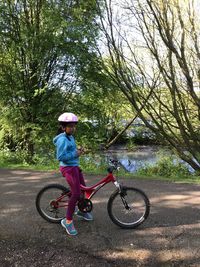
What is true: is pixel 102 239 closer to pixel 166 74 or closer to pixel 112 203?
pixel 112 203

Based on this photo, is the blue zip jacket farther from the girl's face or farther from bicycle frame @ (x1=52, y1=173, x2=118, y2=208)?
bicycle frame @ (x1=52, y1=173, x2=118, y2=208)

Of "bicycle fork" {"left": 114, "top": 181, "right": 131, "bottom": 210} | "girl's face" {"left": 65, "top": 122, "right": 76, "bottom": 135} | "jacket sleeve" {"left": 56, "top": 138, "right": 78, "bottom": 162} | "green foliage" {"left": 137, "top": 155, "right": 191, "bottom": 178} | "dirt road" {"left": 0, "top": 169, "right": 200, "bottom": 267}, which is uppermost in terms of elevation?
"girl's face" {"left": 65, "top": 122, "right": 76, "bottom": 135}

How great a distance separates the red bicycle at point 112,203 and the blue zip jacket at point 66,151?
1.45 ft

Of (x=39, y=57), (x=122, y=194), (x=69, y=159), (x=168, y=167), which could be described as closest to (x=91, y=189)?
(x=122, y=194)

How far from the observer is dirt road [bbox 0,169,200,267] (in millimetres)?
4750

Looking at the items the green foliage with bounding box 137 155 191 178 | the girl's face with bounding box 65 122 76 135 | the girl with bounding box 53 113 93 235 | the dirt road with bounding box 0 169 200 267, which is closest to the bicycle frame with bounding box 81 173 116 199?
the girl with bounding box 53 113 93 235

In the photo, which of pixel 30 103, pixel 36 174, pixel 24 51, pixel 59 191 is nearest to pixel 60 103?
pixel 30 103

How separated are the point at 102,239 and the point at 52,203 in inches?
42.5

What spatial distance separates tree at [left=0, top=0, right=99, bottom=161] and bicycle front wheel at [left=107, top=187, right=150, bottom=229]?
8.87 m

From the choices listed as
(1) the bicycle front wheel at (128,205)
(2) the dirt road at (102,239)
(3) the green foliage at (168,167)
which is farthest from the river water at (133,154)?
(1) the bicycle front wheel at (128,205)

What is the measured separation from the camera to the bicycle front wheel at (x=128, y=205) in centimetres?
576

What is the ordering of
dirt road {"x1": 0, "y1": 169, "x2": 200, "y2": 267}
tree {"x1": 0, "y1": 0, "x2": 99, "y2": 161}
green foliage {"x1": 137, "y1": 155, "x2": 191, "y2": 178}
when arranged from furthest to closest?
1. tree {"x1": 0, "y1": 0, "x2": 99, "y2": 161}
2. green foliage {"x1": 137, "y1": 155, "x2": 191, "y2": 178}
3. dirt road {"x1": 0, "y1": 169, "x2": 200, "y2": 267}

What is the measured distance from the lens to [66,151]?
559cm

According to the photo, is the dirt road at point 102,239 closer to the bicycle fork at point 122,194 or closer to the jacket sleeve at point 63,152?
the bicycle fork at point 122,194
